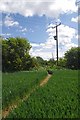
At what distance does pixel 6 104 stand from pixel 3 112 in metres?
0.78

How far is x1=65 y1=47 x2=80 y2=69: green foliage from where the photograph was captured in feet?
211

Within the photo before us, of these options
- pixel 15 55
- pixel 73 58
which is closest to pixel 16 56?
pixel 15 55

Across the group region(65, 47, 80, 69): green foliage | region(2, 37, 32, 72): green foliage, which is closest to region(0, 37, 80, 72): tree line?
region(2, 37, 32, 72): green foliage

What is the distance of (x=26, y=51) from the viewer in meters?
53.0

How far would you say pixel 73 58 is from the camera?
67688mm

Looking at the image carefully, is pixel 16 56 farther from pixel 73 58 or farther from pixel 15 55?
pixel 73 58

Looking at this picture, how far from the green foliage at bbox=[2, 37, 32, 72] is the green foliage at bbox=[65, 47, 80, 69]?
13.8m

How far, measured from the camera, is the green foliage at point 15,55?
5028 cm

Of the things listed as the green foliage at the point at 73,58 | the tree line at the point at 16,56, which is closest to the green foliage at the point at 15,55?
the tree line at the point at 16,56

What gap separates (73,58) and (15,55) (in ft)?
66.0

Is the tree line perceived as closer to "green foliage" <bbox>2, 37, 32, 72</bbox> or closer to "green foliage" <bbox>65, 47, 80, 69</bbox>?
"green foliage" <bbox>2, 37, 32, 72</bbox>

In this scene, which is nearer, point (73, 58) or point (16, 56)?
point (16, 56)

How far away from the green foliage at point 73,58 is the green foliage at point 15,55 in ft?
45.2

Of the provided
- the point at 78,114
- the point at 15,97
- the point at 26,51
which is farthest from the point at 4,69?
the point at 78,114
